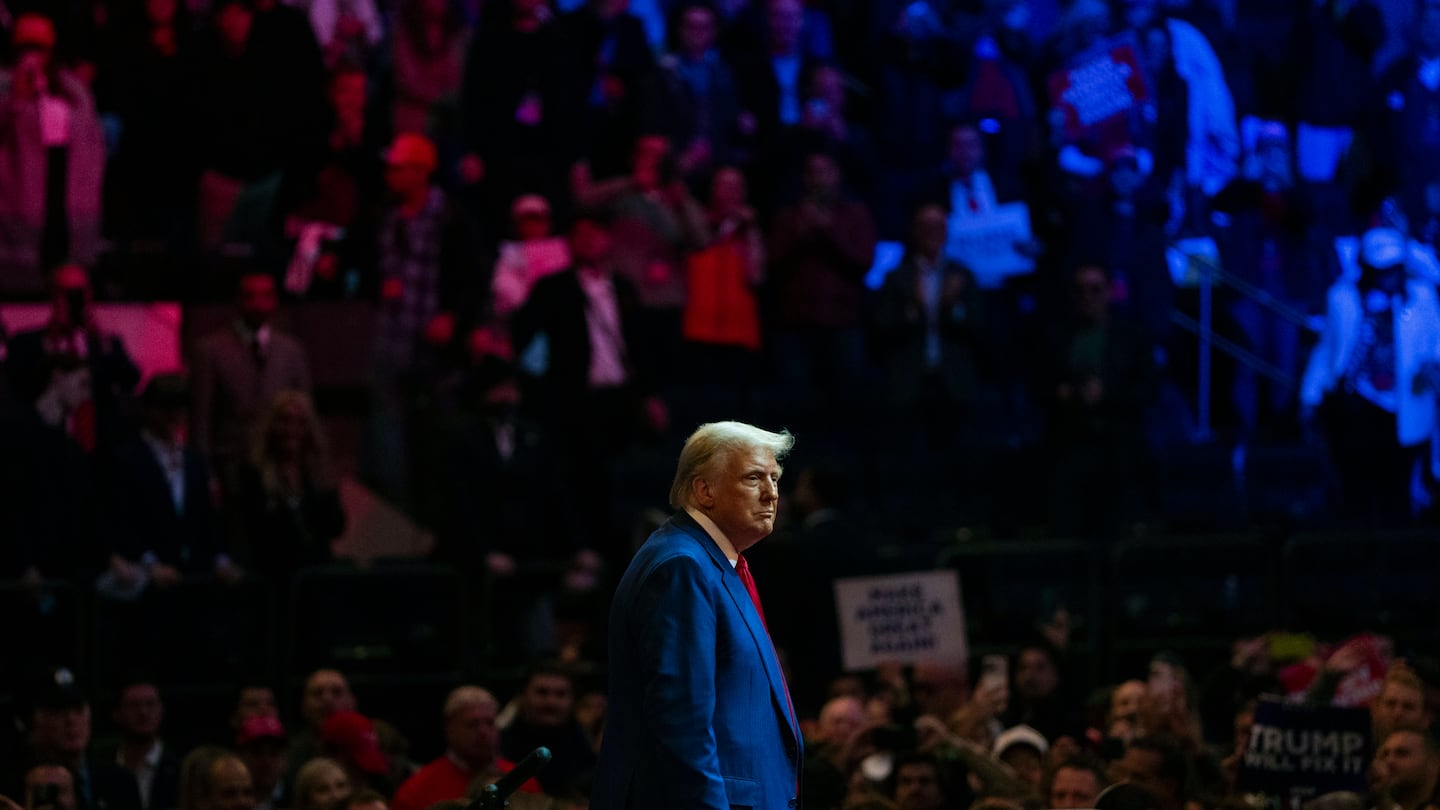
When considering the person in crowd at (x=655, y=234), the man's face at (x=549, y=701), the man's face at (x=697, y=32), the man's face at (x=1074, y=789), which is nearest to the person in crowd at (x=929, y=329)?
the person in crowd at (x=655, y=234)

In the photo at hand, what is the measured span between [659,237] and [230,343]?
2827mm

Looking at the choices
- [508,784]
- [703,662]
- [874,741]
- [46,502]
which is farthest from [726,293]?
[508,784]

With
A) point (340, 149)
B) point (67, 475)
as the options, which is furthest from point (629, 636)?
point (340, 149)

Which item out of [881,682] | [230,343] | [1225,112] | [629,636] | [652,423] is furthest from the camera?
[1225,112]

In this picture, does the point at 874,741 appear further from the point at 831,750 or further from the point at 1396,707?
the point at 1396,707

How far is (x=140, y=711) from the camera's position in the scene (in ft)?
37.3

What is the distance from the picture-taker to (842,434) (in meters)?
15.7

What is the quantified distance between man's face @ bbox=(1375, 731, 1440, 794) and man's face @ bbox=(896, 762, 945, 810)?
1693 millimetres

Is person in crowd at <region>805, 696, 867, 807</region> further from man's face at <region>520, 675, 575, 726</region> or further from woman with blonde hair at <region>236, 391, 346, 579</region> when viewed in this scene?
woman with blonde hair at <region>236, 391, 346, 579</region>

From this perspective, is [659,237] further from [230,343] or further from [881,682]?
[881,682]

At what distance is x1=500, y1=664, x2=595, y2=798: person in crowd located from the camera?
37.0 feet

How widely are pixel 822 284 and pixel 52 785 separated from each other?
278 inches

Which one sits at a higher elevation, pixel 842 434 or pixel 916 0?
pixel 916 0

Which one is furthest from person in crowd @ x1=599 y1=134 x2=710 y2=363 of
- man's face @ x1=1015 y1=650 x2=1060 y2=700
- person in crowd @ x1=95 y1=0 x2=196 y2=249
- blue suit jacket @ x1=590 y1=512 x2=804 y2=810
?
blue suit jacket @ x1=590 y1=512 x2=804 y2=810
